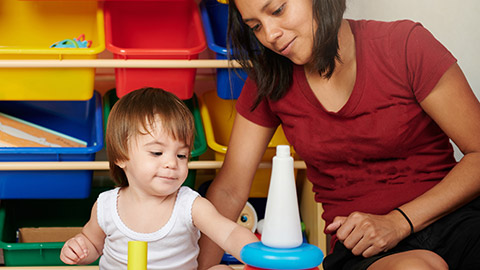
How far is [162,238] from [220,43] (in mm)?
734

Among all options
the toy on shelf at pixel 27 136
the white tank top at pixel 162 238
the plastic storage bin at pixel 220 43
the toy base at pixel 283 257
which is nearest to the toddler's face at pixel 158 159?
the white tank top at pixel 162 238

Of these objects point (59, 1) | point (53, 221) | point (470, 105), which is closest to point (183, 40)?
point (59, 1)

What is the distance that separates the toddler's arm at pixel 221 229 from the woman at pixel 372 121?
167mm

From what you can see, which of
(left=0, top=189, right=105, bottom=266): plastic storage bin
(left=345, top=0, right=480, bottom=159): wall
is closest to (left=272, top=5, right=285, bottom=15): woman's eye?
(left=345, top=0, right=480, bottom=159): wall

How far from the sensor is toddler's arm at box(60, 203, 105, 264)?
123 cm

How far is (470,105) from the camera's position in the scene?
120 centimetres

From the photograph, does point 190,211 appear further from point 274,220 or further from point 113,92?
point 113,92

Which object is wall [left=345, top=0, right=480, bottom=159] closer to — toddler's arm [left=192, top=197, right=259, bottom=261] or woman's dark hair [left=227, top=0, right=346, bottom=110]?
woman's dark hair [left=227, top=0, right=346, bottom=110]

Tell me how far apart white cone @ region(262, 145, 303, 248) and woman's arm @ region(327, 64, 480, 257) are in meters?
0.28

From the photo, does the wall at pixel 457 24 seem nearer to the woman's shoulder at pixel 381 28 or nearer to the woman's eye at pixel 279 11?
the woman's shoulder at pixel 381 28

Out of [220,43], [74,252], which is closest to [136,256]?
[74,252]

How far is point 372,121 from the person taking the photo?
4.11ft

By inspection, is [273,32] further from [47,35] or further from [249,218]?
[47,35]

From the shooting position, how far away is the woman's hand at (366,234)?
1.12 m
